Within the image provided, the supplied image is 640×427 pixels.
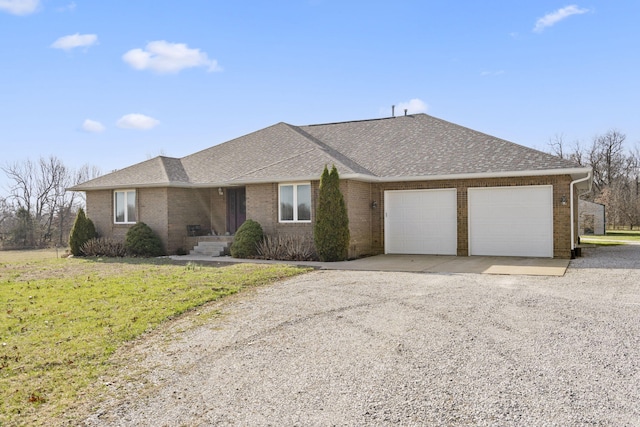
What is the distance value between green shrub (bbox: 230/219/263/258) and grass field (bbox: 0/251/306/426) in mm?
2677

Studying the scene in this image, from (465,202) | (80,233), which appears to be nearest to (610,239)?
(465,202)

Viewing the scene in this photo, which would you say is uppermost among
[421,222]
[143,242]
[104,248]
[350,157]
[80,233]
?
[350,157]

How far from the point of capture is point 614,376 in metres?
4.78

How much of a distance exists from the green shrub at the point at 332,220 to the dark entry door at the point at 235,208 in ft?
17.4

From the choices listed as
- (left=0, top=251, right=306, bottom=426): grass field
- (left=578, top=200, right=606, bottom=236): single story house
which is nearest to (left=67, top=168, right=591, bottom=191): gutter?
(left=0, top=251, right=306, bottom=426): grass field

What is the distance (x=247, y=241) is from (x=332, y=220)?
3144 millimetres

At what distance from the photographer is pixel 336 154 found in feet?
60.1

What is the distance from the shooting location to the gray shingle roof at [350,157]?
51.9ft

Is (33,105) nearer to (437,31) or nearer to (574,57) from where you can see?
(437,31)

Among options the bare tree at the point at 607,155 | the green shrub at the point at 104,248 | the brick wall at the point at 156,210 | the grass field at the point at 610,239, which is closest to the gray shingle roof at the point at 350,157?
the brick wall at the point at 156,210

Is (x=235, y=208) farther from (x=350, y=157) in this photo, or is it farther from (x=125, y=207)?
(x=350, y=157)

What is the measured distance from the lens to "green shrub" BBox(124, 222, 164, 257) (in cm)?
1770

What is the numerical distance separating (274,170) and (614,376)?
13.5 m

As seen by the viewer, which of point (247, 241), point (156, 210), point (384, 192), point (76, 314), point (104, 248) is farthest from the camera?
point (104, 248)
